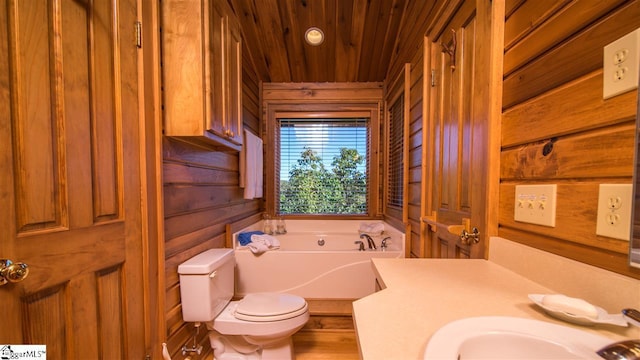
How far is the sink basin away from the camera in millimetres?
431

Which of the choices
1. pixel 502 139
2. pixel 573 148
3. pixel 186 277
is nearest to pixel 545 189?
pixel 573 148

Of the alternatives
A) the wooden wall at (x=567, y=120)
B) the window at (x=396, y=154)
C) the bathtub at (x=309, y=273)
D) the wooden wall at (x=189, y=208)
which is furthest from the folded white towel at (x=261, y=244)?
the wooden wall at (x=567, y=120)

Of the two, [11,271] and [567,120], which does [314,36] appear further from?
[11,271]

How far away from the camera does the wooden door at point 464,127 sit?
93 centimetres

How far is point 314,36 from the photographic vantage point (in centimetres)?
238

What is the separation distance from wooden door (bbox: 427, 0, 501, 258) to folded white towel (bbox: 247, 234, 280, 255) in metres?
1.32

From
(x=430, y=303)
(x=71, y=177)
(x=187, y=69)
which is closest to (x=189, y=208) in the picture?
(x=71, y=177)

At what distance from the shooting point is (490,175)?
0.92 m

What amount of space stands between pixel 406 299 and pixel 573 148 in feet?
1.96

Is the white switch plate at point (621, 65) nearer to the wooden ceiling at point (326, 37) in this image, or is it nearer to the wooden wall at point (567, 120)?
the wooden wall at point (567, 120)

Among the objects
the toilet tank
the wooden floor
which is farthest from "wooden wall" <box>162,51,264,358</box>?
the wooden floor

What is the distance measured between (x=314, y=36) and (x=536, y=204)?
2354 millimetres

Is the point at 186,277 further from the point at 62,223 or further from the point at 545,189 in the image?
the point at 545,189

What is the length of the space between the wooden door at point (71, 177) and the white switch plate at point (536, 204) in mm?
1509
